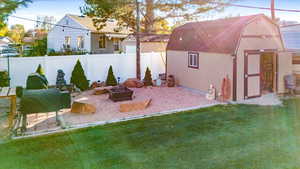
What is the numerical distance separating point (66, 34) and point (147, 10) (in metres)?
12.6

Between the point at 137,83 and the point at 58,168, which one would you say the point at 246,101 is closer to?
the point at 137,83

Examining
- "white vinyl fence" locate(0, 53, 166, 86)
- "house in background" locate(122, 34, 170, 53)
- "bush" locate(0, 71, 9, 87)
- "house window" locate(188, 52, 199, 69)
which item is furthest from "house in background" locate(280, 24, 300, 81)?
"bush" locate(0, 71, 9, 87)

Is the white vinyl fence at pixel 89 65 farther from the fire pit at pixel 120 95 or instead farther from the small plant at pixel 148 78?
the fire pit at pixel 120 95

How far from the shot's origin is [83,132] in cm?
623

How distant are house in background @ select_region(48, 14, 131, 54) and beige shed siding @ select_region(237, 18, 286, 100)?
571 inches

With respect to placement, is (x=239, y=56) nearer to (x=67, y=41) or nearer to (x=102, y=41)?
(x=102, y=41)

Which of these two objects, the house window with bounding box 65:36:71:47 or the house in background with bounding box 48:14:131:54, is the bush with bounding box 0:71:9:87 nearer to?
the house in background with bounding box 48:14:131:54

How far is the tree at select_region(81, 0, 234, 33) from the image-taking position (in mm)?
13953

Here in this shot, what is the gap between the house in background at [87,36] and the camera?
2336 cm

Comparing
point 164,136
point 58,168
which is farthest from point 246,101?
point 58,168

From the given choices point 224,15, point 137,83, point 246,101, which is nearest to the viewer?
point 246,101

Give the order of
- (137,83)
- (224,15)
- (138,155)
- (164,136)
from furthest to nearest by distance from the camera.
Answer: (224,15) < (137,83) < (164,136) < (138,155)

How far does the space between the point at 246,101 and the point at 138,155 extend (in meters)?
6.00

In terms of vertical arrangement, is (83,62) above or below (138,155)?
above
